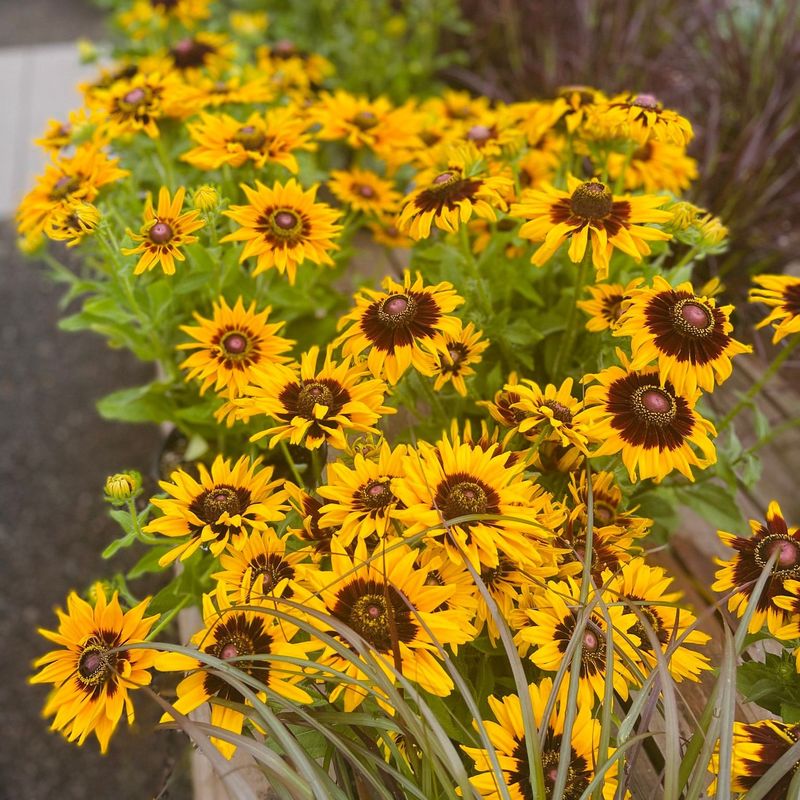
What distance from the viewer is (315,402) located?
2.32 ft

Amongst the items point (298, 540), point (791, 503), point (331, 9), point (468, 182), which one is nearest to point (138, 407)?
point (298, 540)

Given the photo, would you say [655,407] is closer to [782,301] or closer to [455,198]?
[782,301]

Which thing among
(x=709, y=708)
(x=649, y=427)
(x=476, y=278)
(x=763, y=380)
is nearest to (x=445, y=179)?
(x=476, y=278)

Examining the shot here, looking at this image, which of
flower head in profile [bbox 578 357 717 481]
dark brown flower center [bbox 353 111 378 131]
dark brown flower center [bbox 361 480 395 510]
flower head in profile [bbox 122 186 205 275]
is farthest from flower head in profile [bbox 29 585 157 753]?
dark brown flower center [bbox 353 111 378 131]

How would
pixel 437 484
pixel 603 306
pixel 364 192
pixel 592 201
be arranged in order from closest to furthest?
pixel 437 484, pixel 592 201, pixel 603 306, pixel 364 192

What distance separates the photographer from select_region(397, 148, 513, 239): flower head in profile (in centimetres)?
79

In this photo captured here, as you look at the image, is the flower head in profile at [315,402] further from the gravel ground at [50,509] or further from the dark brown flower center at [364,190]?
the gravel ground at [50,509]

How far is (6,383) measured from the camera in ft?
6.75

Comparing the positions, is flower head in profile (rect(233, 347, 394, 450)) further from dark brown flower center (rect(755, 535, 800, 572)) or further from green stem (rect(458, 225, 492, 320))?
dark brown flower center (rect(755, 535, 800, 572))

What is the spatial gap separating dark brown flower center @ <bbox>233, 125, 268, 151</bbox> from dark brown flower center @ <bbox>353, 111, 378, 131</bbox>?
20cm

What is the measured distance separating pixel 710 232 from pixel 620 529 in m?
0.34

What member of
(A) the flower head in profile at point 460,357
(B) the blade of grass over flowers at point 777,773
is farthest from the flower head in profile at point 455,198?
(B) the blade of grass over flowers at point 777,773

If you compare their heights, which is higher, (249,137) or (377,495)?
(249,137)

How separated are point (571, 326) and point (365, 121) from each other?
0.46 metres
